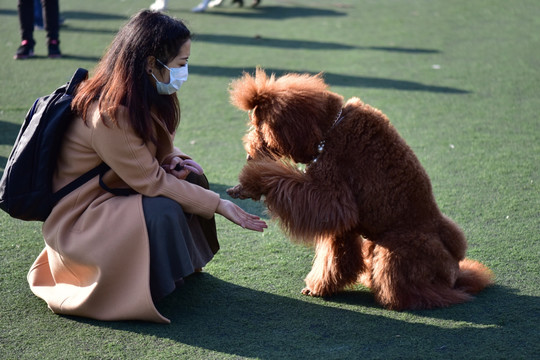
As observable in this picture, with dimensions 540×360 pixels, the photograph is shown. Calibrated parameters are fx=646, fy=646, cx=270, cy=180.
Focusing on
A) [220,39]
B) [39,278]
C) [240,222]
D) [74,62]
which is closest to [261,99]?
[240,222]

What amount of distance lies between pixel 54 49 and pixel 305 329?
20.1 ft

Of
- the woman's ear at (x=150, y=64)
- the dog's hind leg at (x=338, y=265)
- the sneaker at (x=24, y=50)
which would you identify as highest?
the woman's ear at (x=150, y=64)

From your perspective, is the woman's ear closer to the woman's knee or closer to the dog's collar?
the woman's knee

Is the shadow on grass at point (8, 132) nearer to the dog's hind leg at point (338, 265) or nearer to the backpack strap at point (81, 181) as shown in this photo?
the backpack strap at point (81, 181)

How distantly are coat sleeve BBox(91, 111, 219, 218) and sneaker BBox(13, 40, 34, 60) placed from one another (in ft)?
18.5

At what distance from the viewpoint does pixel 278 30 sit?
9570 millimetres

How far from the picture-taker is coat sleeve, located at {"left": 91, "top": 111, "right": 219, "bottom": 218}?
2.82 metres

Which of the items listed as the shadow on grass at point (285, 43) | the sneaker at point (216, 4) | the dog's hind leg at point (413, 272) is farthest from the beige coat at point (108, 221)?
the sneaker at point (216, 4)

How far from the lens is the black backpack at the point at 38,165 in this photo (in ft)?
9.37

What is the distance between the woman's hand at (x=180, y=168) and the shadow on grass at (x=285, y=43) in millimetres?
5377

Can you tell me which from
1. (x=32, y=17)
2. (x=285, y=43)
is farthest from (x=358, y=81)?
(x=32, y=17)

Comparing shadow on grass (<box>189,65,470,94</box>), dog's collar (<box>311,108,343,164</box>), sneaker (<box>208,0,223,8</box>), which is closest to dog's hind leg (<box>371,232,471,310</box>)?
dog's collar (<box>311,108,343,164</box>)

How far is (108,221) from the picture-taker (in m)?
2.90

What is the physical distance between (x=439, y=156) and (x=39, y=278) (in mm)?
3216
